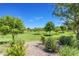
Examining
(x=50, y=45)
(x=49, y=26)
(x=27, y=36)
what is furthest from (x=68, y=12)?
(x=27, y=36)

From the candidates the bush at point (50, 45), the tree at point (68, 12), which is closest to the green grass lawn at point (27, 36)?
the bush at point (50, 45)

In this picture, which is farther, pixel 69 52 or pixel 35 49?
pixel 35 49

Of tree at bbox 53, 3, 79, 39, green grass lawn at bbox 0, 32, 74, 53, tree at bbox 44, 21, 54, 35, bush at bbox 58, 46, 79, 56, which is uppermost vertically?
tree at bbox 53, 3, 79, 39

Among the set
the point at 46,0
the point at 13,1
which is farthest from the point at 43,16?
the point at 13,1

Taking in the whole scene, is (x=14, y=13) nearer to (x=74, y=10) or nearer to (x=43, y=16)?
(x=43, y=16)

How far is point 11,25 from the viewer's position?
3.39 m

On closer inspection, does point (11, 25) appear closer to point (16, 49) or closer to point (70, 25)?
point (16, 49)

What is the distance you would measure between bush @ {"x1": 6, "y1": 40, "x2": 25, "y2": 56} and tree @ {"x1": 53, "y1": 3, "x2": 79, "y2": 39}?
62 cm

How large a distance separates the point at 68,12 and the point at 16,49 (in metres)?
0.85

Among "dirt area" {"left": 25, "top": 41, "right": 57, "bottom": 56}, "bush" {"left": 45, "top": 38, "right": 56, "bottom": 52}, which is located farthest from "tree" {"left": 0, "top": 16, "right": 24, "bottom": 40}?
"bush" {"left": 45, "top": 38, "right": 56, "bottom": 52}

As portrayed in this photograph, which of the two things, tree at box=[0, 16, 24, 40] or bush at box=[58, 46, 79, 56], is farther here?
tree at box=[0, 16, 24, 40]

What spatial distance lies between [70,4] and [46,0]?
1.08 feet

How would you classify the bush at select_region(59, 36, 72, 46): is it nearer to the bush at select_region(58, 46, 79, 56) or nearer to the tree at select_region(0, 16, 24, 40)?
the bush at select_region(58, 46, 79, 56)

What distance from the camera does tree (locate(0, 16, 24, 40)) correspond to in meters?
3.36
